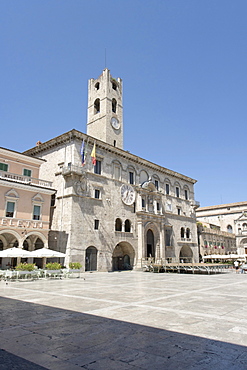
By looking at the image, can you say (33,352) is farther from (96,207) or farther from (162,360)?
(96,207)

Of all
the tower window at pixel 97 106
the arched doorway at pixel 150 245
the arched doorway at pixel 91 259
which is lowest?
the arched doorway at pixel 91 259

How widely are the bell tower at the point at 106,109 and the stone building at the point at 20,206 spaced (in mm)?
13044

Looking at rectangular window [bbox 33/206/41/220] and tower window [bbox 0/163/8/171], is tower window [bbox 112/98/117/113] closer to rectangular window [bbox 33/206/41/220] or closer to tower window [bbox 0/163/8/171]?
tower window [bbox 0/163/8/171]

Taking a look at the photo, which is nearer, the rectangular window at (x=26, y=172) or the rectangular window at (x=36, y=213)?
the rectangular window at (x=36, y=213)

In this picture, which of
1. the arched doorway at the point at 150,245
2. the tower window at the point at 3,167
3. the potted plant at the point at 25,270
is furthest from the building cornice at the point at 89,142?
the potted plant at the point at 25,270

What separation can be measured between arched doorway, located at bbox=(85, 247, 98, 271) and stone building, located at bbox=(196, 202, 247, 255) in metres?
42.9

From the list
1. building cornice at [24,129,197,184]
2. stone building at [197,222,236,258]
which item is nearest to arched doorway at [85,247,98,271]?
building cornice at [24,129,197,184]

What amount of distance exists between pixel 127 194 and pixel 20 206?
48.5 feet

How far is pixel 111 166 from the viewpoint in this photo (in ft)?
116

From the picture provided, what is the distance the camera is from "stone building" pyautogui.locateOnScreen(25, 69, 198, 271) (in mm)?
30062

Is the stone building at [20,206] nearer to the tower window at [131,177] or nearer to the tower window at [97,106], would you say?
the tower window at [131,177]

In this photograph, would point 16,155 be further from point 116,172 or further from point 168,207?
point 168,207

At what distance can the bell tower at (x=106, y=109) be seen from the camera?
39094mm

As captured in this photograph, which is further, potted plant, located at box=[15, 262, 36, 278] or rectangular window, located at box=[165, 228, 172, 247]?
rectangular window, located at box=[165, 228, 172, 247]
